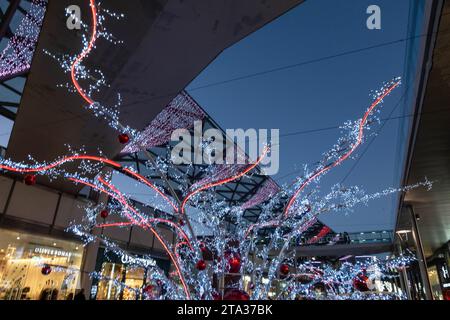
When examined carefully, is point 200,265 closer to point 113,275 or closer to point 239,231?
point 239,231

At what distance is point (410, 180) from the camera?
7.77 metres

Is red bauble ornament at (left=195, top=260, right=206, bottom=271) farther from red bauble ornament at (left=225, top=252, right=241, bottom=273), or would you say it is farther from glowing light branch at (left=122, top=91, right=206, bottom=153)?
glowing light branch at (left=122, top=91, right=206, bottom=153)

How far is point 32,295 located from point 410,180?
12168 mm

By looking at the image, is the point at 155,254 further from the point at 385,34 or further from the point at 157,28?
the point at 385,34

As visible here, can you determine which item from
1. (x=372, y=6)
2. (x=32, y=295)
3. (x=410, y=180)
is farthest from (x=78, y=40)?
(x=32, y=295)

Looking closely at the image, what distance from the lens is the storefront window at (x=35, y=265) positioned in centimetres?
923

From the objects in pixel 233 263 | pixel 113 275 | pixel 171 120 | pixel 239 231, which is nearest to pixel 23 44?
pixel 171 120

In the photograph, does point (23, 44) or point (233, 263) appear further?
point (23, 44)

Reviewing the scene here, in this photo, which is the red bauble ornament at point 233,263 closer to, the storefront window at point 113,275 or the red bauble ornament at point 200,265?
the red bauble ornament at point 200,265

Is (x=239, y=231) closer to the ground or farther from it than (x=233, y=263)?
farther from it

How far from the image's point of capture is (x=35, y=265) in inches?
400

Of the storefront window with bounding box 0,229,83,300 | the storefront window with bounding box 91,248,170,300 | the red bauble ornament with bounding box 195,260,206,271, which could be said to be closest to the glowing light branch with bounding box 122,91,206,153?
the storefront window with bounding box 0,229,83,300

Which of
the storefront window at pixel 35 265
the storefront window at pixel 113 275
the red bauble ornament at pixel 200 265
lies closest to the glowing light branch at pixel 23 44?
the red bauble ornament at pixel 200 265

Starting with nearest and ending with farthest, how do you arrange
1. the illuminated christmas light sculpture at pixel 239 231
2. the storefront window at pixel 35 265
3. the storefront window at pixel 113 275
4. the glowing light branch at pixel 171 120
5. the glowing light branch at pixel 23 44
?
the illuminated christmas light sculpture at pixel 239 231 < the glowing light branch at pixel 23 44 < the glowing light branch at pixel 171 120 < the storefront window at pixel 35 265 < the storefront window at pixel 113 275
